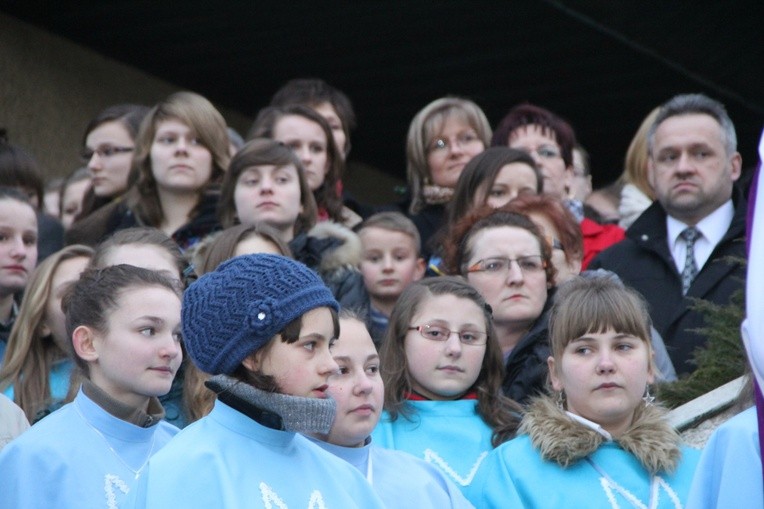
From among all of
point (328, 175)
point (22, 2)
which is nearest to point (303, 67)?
point (22, 2)

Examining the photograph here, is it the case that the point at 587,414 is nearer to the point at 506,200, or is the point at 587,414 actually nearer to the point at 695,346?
the point at 695,346

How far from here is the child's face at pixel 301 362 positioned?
4219 millimetres

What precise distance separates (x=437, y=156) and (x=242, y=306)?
4192mm

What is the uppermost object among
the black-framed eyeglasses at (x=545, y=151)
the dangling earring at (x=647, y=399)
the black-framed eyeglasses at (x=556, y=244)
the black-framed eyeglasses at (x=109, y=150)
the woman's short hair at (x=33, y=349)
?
the black-framed eyeglasses at (x=545, y=151)

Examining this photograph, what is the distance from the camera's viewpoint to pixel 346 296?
6934mm

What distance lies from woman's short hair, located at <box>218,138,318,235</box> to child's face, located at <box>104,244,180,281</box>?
101cm

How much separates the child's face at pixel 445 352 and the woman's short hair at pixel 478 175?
155 centimetres

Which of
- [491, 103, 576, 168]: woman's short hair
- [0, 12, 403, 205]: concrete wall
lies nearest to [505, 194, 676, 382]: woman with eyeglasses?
[491, 103, 576, 168]: woman's short hair

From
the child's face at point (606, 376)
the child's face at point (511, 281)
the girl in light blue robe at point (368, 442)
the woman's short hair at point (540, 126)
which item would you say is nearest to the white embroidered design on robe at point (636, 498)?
the child's face at point (606, 376)

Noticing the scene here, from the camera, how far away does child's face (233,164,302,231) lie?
721 centimetres

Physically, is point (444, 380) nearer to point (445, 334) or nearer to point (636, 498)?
point (445, 334)

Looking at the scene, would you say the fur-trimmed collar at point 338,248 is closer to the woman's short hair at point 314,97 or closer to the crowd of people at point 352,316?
the crowd of people at point 352,316

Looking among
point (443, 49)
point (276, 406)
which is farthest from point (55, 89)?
point (276, 406)

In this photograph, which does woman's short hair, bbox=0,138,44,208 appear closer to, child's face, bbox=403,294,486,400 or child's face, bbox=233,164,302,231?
child's face, bbox=233,164,302,231
